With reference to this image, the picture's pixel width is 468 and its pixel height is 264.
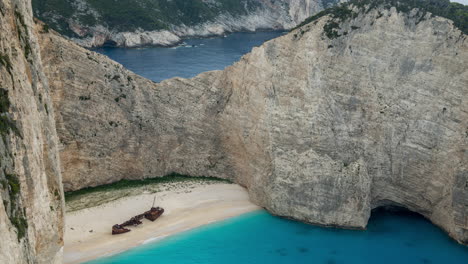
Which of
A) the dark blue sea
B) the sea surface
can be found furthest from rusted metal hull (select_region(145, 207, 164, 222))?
the sea surface

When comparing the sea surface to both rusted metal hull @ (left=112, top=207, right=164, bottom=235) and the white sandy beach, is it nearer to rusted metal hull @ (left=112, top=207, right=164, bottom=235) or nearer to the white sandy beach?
the white sandy beach

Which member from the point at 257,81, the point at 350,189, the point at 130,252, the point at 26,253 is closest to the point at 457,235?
the point at 350,189

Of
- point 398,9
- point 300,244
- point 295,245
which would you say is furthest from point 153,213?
point 398,9

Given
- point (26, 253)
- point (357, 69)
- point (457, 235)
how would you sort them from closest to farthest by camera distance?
point (26, 253)
point (457, 235)
point (357, 69)

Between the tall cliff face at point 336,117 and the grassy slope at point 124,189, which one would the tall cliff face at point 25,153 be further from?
the tall cliff face at point 336,117

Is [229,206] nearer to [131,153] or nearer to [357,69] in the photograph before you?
[131,153]

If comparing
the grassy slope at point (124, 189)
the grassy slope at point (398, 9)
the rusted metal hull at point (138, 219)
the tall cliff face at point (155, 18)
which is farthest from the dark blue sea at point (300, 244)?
the tall cliff face at point (155, 18)

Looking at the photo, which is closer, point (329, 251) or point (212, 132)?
point (329, 251)
